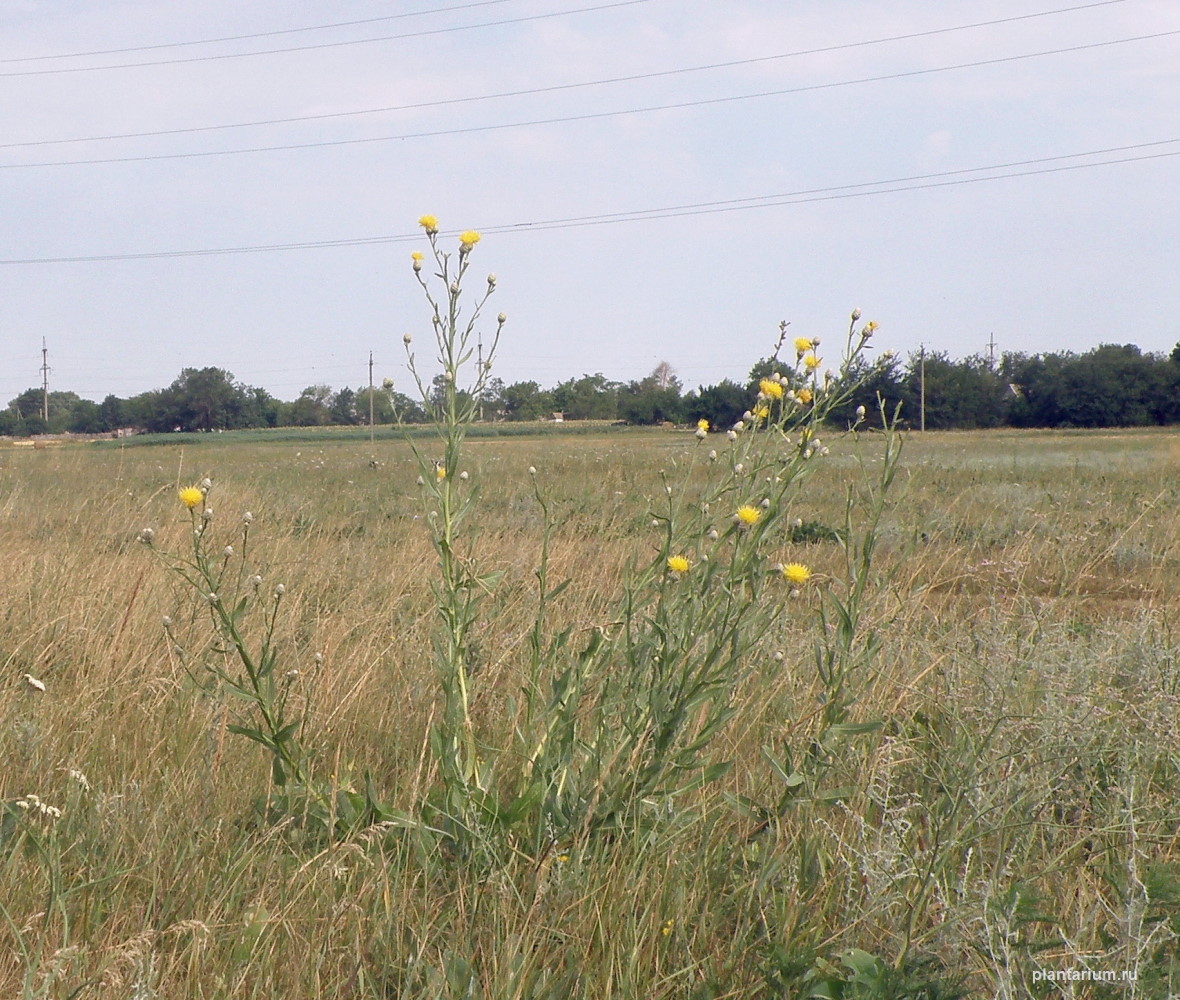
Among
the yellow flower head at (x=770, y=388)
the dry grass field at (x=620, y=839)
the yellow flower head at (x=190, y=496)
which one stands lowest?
the dry grass field at (x=620, y=839)

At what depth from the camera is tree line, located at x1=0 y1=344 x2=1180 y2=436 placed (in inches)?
2200

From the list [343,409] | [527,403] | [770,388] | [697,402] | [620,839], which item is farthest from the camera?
[343,409]

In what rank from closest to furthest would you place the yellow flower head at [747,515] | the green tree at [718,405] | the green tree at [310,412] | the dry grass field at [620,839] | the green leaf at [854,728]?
the dry grass field at [620,839]
the green leaf at [854,728]
the yellow flower head at [747,515]
the green tree at [718,405]
the green tree at [310,412]

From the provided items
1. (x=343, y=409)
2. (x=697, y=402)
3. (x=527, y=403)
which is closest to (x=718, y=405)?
(x=697, y=402)

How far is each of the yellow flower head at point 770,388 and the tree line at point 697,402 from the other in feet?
87.5

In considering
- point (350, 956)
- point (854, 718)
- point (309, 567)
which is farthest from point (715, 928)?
point (309, 567)

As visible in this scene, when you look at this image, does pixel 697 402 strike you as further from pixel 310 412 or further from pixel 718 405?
pixel 310 412

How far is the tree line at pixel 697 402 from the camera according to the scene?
55875 millimetres

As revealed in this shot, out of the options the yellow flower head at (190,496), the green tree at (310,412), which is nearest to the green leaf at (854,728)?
the yellow flower head at (190,496)

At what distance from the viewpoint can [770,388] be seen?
8.23 feet

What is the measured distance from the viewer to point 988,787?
2.24 m

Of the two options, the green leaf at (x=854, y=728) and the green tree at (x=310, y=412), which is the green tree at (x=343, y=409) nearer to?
the green tree at (x=310, y=412)

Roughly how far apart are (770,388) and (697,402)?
43.2 meters

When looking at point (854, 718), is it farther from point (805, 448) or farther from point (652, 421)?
point (652, 421)
